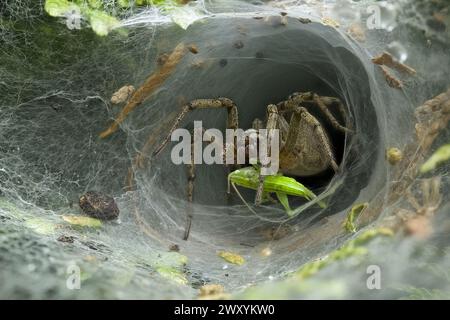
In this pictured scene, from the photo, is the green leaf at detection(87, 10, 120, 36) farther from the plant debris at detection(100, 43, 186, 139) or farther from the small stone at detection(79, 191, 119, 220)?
the small stone at detection(79, 191, 119, 220)

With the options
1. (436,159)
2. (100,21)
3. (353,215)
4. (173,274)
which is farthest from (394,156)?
(100,21)

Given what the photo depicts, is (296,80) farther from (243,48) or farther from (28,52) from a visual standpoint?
(28,52)

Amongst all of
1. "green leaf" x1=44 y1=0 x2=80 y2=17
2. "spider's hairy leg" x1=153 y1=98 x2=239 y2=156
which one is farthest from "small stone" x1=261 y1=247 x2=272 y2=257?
"green leaf" x1=44 y1=0 x2=80 y2=17

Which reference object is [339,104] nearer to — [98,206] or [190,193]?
[190,193]

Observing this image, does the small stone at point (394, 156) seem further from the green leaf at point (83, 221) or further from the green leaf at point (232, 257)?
the green leaf at point (83, 221)
